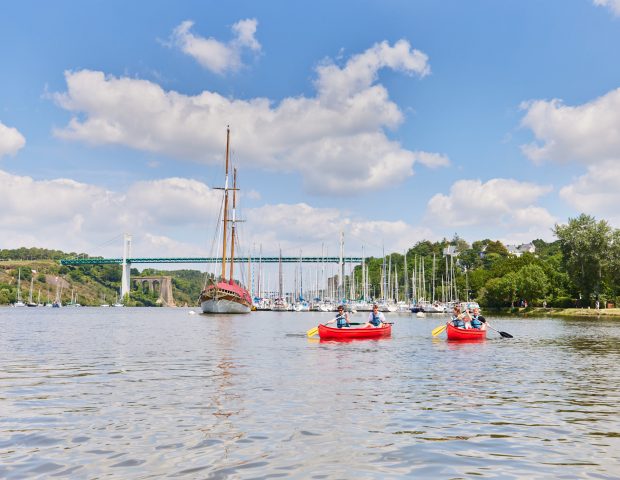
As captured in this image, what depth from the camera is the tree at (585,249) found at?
97938 mm

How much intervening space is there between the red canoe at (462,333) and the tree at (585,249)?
66.3 meters

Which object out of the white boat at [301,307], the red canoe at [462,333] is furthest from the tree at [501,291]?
the red canoe at [462,333]

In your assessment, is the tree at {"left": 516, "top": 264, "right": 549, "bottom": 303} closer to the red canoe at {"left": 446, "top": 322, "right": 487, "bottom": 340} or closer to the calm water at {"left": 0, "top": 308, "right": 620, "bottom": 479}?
the red canoe at {"left": 446, "top": 322, "right": 487, "bottom": 340}

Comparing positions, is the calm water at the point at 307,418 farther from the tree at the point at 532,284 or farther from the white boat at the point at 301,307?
the white boat at the point at 301,307

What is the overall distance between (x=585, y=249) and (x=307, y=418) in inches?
3831

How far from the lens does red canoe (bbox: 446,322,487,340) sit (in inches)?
1572

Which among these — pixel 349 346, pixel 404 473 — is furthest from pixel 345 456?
pixel 349 346

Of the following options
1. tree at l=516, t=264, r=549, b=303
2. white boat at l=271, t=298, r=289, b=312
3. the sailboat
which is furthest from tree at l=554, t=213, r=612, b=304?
white boat at l=271, t=298, r=289, b=312

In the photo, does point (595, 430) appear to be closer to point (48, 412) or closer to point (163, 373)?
point (48, 412)

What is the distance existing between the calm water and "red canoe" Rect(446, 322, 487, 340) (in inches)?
504

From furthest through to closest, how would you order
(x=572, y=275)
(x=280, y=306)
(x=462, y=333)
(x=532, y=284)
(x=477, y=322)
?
(x=280, y=306)
(x=532, y=284)
(x=572, y=275)
(x=477, y=322)
(x=462, y=333)

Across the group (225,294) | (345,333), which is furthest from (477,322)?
(225,294)

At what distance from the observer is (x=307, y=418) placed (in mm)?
13578

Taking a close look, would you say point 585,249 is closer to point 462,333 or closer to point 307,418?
point 462,333
